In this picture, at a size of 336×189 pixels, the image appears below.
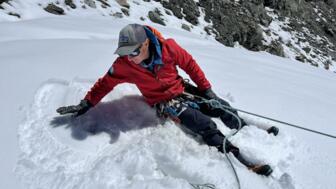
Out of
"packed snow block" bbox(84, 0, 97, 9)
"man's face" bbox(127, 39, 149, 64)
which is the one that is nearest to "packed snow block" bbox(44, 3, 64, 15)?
"packed snow block" bbox(84, 0, 97, 9)

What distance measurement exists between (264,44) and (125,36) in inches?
466

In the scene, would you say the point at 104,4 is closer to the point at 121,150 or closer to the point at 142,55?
the point at 142,55

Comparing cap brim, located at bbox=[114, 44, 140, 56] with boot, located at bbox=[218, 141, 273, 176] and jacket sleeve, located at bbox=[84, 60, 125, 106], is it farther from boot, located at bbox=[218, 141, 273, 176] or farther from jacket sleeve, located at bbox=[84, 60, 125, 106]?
boot, located at bbox=[218, 141, 273, 176]

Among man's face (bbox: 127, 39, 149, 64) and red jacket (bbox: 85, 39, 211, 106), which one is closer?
man's face (bbox: 127, 39, 149, 64)

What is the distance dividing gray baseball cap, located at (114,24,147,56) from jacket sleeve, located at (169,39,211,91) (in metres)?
0.42

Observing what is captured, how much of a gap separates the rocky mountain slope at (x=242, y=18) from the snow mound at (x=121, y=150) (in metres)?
4.15

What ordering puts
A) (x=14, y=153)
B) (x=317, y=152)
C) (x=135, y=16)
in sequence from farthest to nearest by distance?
(x=135, y=16), (x=317, y=152), (x=14, y=153)

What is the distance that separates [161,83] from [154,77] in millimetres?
73

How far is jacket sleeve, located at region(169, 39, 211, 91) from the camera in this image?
2848mm

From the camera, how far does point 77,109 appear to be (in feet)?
8.78

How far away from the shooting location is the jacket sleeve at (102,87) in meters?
2.77

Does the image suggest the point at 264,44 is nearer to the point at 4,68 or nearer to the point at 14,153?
the point at 4,68

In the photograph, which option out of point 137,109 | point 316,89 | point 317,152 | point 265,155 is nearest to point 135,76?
point 137,109

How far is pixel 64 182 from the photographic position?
2.06 m
